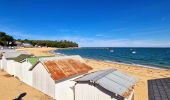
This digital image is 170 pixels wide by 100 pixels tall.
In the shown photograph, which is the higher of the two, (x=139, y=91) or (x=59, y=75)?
(x=59, y=75)

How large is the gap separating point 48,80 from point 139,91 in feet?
28.6

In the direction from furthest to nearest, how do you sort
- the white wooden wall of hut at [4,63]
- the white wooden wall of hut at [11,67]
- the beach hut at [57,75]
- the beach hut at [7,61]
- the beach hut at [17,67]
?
the white wooden wall of hut at [4,63] → the beach hut at [7,61] → the white wooden wall of hut at [11,67] → the beach hut at [17,67] → the beach hut at [57,75]

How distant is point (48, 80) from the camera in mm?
14352

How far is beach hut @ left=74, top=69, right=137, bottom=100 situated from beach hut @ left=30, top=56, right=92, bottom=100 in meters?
2.26

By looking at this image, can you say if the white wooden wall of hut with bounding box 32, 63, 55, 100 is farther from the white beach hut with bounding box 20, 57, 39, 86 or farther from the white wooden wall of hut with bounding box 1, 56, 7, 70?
the white wooden wall of hut with bounding box 1, 56, 7, 70

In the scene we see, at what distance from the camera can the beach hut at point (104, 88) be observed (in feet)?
28.2

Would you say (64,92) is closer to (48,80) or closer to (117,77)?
(48,80)

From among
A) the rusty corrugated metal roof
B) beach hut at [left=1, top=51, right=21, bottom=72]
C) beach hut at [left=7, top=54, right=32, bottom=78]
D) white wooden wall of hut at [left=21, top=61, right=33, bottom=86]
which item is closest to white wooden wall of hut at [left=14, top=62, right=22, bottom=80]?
beach hut at [left=7, top=54, right=32, bottom=78]

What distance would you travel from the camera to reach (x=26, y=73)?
18891 millimetres

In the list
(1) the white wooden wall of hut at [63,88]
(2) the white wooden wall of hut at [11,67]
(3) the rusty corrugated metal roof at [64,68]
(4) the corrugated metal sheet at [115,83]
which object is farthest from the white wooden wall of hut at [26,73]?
(4) the corrugated metal sheet at [115,83]

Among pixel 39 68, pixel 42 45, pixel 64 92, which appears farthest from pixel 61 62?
pixel 42 45

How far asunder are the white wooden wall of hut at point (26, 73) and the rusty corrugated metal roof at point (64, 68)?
12.9 feet

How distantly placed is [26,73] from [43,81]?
15.4 feet

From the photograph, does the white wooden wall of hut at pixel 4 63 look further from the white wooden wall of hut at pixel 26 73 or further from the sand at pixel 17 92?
the sand at pixel 17 92
